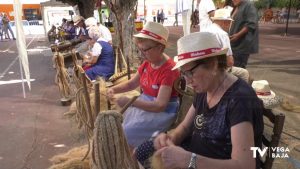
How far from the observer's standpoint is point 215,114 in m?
1.67

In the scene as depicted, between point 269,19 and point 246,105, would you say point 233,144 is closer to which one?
point 246,105

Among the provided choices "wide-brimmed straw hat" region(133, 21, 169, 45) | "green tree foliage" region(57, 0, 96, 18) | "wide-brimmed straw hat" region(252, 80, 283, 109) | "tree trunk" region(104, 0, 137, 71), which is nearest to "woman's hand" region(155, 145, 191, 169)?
"wide-brimmed straw hat" region(133, 21, 169, 45)

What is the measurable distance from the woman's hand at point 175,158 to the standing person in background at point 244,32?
3401 millimetres

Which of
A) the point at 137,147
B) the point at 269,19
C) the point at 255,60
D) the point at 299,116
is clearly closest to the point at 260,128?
the point at 137,147

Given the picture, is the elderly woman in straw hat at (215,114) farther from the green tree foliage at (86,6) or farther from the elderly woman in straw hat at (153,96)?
the green tree foliage at (86,6)

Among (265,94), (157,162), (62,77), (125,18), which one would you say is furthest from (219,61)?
(125,18)

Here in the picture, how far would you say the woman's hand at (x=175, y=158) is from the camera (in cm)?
156

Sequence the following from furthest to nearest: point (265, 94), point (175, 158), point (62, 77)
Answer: point (62, 77) < point (265, 94) < point (175, 158)

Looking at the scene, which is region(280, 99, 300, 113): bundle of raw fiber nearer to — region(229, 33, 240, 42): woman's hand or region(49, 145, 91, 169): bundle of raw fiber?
region(229, 33, 240, 42): woman's hand

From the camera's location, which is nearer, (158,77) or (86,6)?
(158,77)

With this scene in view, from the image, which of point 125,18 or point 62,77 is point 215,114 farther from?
point 125,18

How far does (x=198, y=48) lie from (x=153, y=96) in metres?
1.06

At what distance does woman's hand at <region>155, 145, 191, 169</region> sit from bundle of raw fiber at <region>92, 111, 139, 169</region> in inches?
10.8

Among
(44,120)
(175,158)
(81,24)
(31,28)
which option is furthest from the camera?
(31,28)
